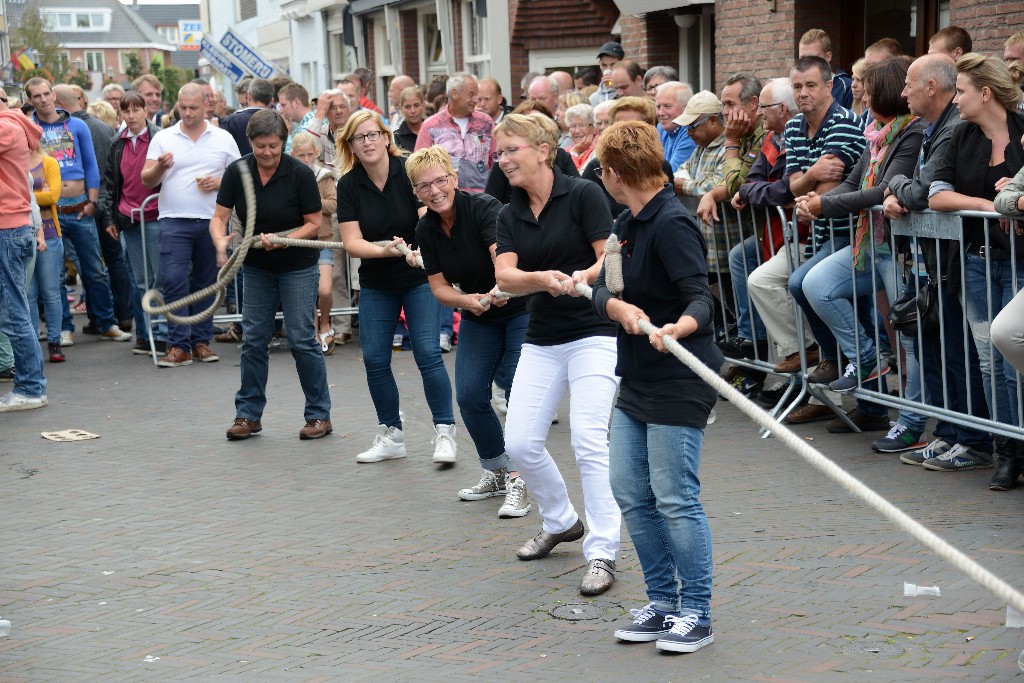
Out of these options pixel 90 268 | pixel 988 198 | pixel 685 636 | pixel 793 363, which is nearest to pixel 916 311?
pixel 988 198

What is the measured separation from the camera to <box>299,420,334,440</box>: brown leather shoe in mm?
8398

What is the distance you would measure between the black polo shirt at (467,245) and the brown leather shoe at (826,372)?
226 cm

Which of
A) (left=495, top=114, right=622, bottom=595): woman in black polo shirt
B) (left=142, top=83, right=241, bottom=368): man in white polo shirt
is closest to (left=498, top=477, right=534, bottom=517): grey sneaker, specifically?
(left=495, top=114, right=622, bottom=595): woman in black polo shirt

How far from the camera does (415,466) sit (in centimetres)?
759

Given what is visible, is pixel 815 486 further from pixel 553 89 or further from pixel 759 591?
pixel 553 89

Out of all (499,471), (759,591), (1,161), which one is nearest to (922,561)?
(759,591)

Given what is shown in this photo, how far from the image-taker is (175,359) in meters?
11.4

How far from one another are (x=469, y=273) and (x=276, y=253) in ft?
6.86

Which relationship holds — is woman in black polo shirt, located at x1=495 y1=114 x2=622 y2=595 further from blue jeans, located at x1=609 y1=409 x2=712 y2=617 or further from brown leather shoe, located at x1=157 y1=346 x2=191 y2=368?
brown leather shoe, located at x1=157 y1=346 x2=191 y2=368

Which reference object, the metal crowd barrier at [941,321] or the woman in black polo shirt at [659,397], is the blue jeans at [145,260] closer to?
the metal crowd barrier at [941,321]

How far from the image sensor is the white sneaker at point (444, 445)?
24.5 feet

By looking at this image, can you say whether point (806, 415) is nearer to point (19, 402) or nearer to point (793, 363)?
point (793, 363)

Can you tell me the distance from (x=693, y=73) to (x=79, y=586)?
465 inches

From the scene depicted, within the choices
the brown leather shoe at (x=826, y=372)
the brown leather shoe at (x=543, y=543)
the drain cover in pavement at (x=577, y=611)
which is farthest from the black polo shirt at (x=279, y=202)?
the drain cover in pavement at (x=577, y=611)
